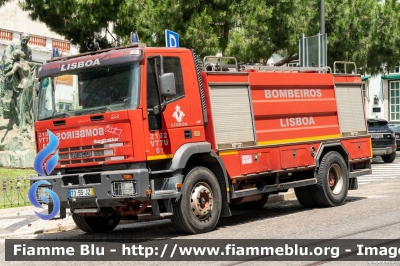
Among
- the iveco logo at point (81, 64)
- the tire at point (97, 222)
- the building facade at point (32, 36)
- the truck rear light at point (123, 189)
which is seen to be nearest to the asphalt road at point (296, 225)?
the tire at point (97, 222)

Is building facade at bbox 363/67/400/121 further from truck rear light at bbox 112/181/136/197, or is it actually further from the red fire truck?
truck rear light at bbox 112/181/136/197

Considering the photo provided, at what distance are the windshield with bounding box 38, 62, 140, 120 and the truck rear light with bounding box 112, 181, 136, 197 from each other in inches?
42.8

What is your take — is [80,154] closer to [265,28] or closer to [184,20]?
[184,20]

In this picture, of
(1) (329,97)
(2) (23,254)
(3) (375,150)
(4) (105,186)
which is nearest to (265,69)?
(1) (329,97)

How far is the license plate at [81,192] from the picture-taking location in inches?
433

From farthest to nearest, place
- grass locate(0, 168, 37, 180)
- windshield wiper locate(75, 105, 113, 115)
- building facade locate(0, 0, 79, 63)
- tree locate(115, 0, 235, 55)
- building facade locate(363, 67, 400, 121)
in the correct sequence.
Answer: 1. building facade locate(363, 67, 400, 121)
2. building facade locate(0, 0, 79, 63)
3. tree locate(115, 0, 235, 55)
4. grass locate(0, 168, 37, 180)
5. windshield wiper locate(75, 105, 113, 115)

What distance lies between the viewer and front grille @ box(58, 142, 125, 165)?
1091 cm

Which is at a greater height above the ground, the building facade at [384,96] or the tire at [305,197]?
the building facade at [384,96]

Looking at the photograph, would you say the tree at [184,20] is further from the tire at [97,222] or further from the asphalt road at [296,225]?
the tire at [97,222]

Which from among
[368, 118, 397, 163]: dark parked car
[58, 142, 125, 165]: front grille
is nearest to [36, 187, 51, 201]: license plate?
[58, 142, 125, 165]: front grille

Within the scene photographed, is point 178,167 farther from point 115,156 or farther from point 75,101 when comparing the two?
point 75,101

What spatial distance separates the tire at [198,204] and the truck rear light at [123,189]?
2.82 ft

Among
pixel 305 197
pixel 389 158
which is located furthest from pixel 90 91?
pixel 389 158

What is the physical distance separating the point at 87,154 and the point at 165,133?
1199 millimetres
